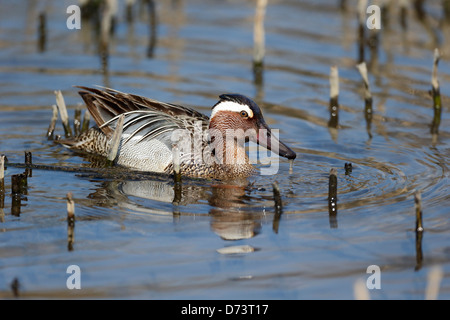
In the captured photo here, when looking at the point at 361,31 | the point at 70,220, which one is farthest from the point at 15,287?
the point at 361,31

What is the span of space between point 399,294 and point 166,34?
361 inches

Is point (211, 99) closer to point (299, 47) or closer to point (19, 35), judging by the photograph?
point (299, 47)

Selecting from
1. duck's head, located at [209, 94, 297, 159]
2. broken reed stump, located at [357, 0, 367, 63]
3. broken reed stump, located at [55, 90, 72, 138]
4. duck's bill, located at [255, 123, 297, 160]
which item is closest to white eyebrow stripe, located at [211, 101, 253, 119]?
duck's head, located at [209, 94, 297, 159]

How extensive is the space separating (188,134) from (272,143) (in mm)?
937

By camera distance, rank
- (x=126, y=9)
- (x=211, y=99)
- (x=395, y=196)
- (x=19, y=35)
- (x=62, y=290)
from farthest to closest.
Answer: (x=126, y=9), (x=19, y=35), (x=211, y=99), (x=395, y=196), (x=62, y=290)

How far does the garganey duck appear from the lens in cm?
804

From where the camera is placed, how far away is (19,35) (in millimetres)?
13164

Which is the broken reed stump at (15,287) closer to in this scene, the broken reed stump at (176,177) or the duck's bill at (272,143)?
the broken reed stump at (176,177)

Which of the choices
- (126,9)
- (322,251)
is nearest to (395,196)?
(322,251)

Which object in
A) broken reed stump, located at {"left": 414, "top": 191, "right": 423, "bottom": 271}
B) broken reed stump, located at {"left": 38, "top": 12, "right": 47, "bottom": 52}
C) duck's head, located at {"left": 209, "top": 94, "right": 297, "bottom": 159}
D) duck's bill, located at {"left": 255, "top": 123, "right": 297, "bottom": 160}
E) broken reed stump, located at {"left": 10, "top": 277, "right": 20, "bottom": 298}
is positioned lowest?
broken reed stump, located at {"left": 10, "top": 277, "right": 20, "bottom": 298}

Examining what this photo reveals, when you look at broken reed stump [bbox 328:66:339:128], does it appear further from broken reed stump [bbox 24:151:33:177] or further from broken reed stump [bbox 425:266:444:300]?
broken reed stump [bbox 425:266:444:300]

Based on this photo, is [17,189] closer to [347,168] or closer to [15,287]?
[15,287]

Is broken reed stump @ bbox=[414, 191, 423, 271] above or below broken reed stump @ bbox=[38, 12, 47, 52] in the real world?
below

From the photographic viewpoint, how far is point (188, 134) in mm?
8250
